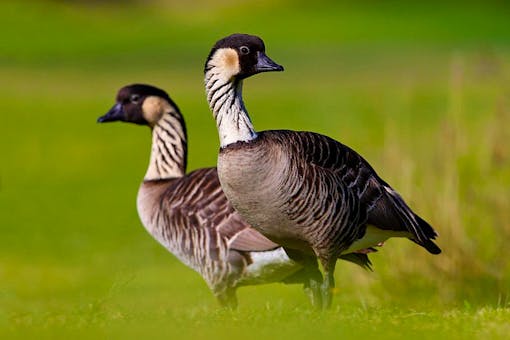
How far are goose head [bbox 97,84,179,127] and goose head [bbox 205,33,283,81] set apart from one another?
12.0 feet

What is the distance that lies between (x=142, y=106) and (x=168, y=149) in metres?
0.54

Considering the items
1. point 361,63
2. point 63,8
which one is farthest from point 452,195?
point 63,8

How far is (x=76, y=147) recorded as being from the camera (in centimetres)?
2464

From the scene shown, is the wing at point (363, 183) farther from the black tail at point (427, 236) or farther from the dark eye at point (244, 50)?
the dark eye at point (244, 50)

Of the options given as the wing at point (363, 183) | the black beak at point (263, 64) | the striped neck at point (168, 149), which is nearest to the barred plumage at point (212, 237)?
the striped neck at point (168, 149)

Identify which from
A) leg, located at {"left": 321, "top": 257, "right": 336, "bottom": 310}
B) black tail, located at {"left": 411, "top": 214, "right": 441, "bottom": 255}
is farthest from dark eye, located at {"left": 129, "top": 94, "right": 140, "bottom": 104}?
leg, located at {"left": 321, "top": 257, "right": 336, "bottom": 310}

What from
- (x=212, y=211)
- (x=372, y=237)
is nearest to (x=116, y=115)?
(x=212, y=211)

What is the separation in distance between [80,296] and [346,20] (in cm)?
4702

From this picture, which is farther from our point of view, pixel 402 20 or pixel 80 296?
pixel 402 20

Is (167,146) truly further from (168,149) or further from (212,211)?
(212,211)

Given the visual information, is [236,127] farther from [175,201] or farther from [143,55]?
[143,55]

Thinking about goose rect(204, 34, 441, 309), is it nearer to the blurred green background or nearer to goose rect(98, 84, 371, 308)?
the blurred green background

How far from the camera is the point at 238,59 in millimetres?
7539

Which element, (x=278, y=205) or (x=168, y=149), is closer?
(x=278, y=205)
